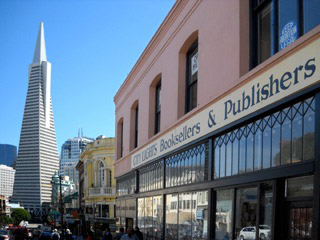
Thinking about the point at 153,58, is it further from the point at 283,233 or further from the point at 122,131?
the point at 283,233

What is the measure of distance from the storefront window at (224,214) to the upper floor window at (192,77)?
12.3 feet

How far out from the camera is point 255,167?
8.93 metres

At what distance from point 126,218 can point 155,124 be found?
6548mm

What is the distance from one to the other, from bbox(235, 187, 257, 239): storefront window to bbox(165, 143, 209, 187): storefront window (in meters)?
2.25

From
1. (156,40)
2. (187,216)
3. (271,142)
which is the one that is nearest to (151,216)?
(187,216)

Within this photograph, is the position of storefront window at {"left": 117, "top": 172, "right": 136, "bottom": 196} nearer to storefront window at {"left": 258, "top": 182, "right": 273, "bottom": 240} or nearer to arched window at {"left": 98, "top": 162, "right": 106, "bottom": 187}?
storefront window at {"left": 258, "top": 182, "right": 273, "bottom": 240}

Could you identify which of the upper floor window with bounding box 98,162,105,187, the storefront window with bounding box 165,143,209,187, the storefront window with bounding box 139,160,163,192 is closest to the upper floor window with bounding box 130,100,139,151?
the storefront window with bounding box 139,160,163,192

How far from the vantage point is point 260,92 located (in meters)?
8.42

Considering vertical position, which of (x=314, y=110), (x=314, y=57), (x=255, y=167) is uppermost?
(x=314, y=57)

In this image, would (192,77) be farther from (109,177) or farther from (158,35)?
(109,177)

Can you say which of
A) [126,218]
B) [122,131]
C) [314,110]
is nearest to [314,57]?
[314,110]

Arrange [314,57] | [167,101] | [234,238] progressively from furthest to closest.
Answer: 1. [167,101]
2. [234,238]
3. [314,57]

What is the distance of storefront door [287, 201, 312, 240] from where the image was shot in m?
7.19

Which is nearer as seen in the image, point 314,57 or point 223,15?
point 314,57
